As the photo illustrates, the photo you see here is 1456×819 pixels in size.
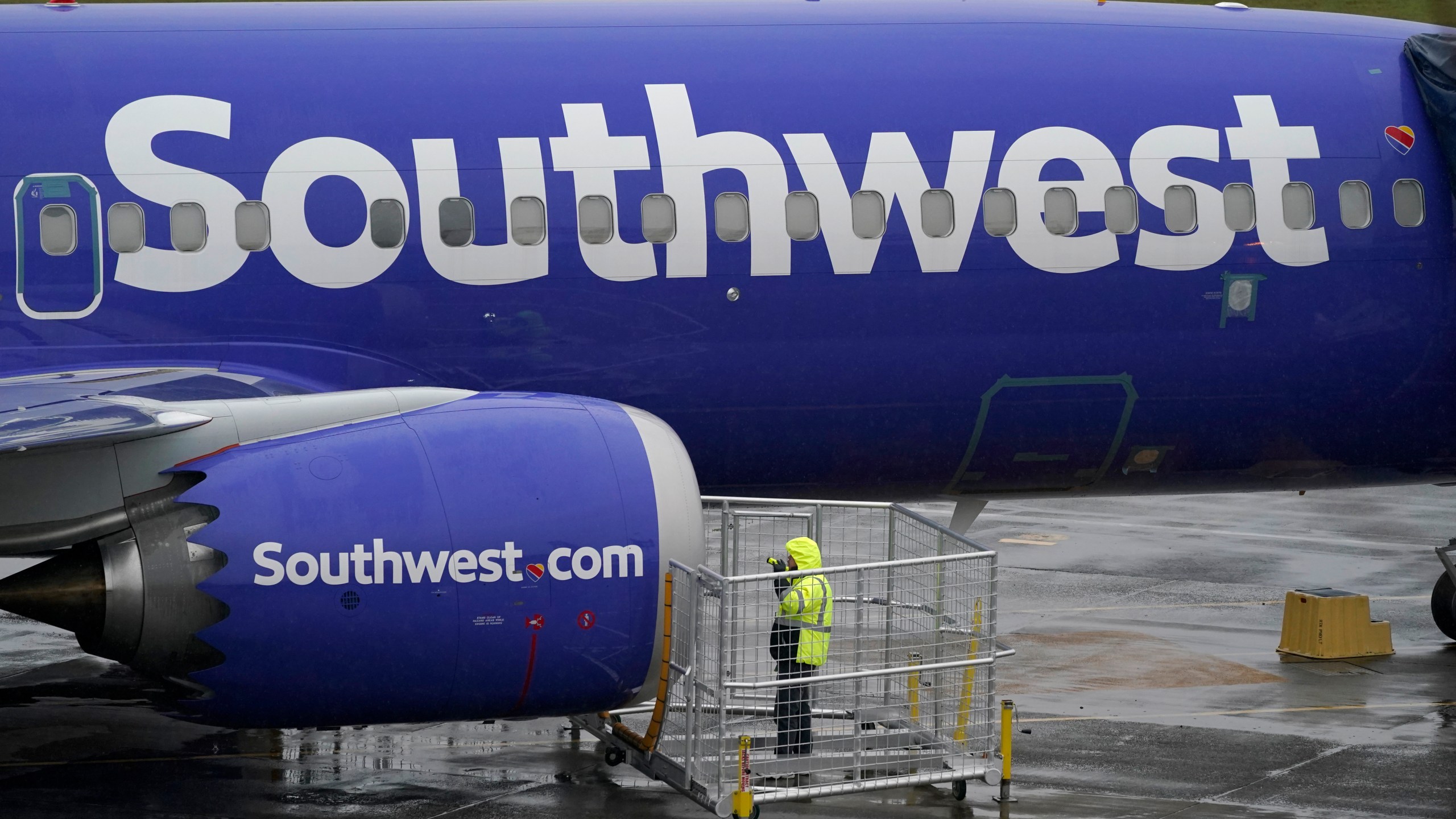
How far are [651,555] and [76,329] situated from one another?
4.54 metres

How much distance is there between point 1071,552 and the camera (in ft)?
74.9

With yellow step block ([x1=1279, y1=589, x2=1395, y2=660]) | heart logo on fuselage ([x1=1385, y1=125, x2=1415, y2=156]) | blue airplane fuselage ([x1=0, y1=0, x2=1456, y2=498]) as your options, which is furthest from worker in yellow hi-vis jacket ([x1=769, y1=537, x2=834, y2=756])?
yellow step block ([x1=1279, y1=589, x2=1395, y2=660])

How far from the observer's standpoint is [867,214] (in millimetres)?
12367

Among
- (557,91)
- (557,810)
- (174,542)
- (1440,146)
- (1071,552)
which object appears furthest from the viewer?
(1071,552)

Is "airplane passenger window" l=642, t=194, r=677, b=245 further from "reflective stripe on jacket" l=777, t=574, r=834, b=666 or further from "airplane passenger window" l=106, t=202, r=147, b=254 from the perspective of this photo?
"airplane passenger window" l=106, t=202, r=147, b=254

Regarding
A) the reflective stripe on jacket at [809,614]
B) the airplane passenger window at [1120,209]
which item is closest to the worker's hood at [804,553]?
the reflective stripe on jacket at [809,614]

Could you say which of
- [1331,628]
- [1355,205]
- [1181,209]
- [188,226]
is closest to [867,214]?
[1181,209]

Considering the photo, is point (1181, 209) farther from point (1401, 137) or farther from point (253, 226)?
point (253, 226)

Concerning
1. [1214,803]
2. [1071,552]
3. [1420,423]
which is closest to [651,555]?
[1214,803]

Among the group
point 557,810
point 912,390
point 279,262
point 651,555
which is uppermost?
point 279,262

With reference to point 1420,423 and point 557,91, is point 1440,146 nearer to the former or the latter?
point 1420,423

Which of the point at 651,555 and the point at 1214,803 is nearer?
the point at 651,555

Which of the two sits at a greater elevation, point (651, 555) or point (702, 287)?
point (702, 287)

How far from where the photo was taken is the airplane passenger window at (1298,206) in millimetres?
12781
